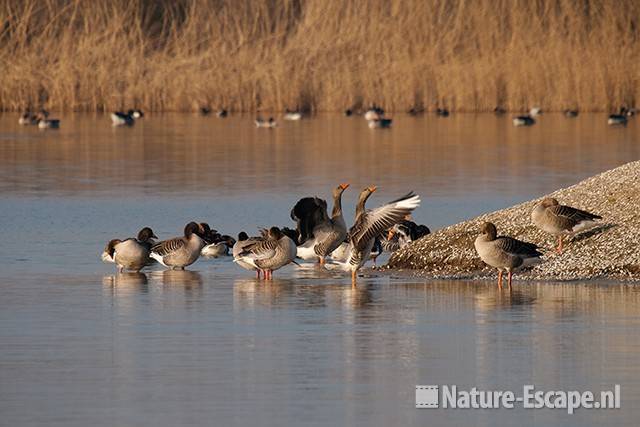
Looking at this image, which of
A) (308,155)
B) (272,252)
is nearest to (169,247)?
(272,252)

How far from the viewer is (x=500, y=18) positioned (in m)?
49.8

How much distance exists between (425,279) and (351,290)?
3.22 ft

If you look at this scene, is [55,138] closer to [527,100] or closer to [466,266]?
[527,100]

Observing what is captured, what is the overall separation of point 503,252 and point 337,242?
2169mm

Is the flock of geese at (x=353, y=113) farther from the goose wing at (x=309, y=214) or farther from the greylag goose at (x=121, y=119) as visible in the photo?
the goose wing at (x=309, y=214)

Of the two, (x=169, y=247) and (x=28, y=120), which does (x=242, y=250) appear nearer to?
(x=169, y=247)

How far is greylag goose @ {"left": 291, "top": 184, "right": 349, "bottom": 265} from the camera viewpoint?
629 inches

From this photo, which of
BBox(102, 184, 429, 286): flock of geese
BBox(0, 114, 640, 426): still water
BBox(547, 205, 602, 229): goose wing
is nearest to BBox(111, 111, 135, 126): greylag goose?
BBox(0, 114, 640, 426): still water

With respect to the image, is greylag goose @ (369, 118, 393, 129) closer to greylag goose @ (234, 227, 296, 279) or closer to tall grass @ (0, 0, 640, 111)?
tall grass @ (0, 0, 640, 111)

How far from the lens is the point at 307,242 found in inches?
643

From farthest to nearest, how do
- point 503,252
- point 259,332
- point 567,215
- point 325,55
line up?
point 325,55 < point 567,215 < point 503,252 < point 259,332

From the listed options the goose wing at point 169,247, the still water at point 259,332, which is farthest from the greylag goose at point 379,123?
the goose wing at point 169,247

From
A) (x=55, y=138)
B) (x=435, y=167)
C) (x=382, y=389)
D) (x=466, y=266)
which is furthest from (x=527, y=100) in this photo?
(x=382, y=389)

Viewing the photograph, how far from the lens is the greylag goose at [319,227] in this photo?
16.0 metres
